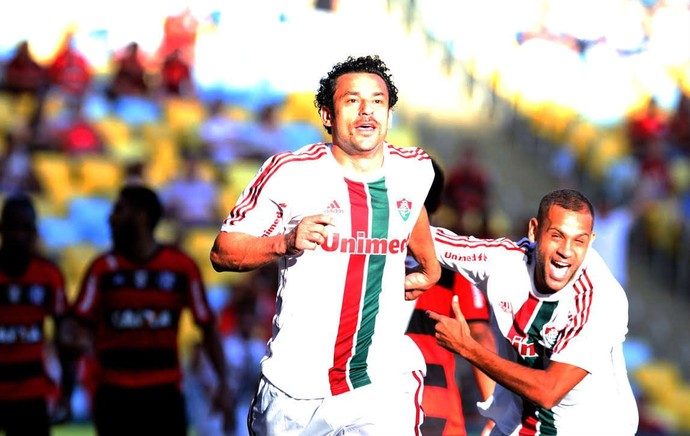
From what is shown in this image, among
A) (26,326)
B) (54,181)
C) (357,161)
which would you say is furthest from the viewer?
(54,181)

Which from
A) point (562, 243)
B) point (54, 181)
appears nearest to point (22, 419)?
point (562, 243)

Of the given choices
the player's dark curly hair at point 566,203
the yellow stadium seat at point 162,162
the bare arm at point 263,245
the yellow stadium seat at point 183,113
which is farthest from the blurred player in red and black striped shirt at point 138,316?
the yellow stadium seat at point 183,113

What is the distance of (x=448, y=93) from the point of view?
618 inches

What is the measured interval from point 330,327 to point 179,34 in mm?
10373

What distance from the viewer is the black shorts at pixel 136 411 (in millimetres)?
6863

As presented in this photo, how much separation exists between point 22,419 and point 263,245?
11.6ft

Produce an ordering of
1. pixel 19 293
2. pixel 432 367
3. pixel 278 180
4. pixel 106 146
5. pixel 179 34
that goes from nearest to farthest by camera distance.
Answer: pixel 278 180 < pixel 432 367 < pixel 19 293 < pixel 106 146 < pixel 179 34

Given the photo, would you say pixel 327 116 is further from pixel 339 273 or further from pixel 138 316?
pixel 138 316

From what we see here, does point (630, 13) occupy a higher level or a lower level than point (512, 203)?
higher

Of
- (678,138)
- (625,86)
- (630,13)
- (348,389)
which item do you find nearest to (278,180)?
(348,389)

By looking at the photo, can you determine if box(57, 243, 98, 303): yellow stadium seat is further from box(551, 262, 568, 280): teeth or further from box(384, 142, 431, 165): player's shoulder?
box(551, 262, 568, 280): teeth

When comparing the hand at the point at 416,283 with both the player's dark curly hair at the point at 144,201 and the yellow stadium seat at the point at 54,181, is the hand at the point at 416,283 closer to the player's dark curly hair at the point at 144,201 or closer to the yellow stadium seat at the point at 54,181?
the player's dark curly hair at the point at 144,201

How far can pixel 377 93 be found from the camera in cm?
450

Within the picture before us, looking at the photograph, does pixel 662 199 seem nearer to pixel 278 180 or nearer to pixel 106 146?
pixel 106 146
